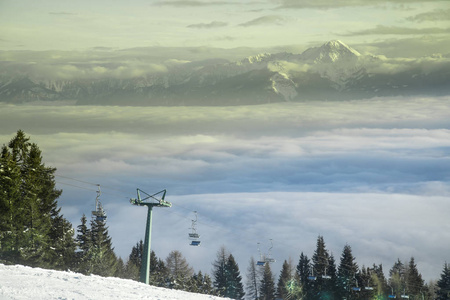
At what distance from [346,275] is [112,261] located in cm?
4202

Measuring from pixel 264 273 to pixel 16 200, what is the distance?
76597 millimetres

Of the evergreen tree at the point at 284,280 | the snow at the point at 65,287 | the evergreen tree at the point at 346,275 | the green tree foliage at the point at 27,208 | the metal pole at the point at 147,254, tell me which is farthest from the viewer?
the evergreen tree at the point at 284,280

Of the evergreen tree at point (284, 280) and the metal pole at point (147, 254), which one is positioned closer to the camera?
the metal pole at point (147, 254)

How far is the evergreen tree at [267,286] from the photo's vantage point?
14850cm

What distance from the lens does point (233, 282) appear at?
14888 centimetres

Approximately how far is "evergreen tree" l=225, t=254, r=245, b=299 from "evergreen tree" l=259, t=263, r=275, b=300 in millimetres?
4190

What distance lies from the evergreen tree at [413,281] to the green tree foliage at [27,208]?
81.0m

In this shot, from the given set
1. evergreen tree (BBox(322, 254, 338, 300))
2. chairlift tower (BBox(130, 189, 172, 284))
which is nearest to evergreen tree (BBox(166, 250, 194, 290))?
evergreen tree (BBox(322, 254, 338, 300))

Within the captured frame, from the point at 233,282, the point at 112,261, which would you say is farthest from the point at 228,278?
the point at 112,261

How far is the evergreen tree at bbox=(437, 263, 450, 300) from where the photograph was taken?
135 m

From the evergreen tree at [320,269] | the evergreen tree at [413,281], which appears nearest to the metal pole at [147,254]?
the evergreen tree at [320,269]

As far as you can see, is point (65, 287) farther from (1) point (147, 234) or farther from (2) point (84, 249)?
(2) point (84, 249)

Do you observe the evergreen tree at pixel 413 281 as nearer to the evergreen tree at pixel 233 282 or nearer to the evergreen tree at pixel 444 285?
the evergreen tree at pixel 444 285

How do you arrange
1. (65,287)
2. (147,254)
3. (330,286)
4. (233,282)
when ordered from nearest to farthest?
(65,287) < (147,254) < (330,286) < (233,282)
